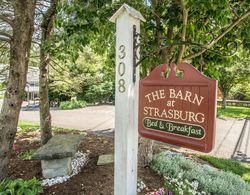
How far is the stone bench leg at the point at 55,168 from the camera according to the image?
4.48 meters

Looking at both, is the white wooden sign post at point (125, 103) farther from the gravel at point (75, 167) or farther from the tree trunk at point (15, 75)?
the tree trunk at point (15, 75)

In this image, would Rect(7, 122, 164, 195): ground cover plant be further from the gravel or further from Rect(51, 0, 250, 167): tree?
Rect(51, 0, 250, 167): tree

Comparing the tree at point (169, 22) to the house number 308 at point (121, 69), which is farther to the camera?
the tree at point (169, 22)

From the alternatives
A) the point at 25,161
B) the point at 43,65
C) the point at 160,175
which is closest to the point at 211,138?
the point at 160,175

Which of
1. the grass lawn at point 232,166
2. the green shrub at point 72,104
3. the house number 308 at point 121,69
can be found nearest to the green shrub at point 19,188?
the house number 308 at point 121,69

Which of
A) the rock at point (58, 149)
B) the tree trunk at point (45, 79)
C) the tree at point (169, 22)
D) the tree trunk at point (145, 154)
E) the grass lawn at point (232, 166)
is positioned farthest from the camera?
the tree trunk at point (45, 79)

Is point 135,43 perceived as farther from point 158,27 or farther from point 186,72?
point 158,27

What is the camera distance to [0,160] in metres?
4.34

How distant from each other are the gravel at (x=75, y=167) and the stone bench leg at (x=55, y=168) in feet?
0.32

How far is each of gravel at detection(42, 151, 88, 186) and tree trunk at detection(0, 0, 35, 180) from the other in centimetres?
83

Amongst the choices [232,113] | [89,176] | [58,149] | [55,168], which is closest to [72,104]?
[232,113]

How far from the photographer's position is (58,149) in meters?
4.60

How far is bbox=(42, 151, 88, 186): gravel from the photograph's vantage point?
428 cm

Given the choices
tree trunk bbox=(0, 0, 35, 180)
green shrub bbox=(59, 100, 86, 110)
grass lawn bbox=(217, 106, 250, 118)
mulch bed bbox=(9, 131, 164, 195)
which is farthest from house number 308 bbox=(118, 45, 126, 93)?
green shrub bbox=(59, 100, 86, 110)
